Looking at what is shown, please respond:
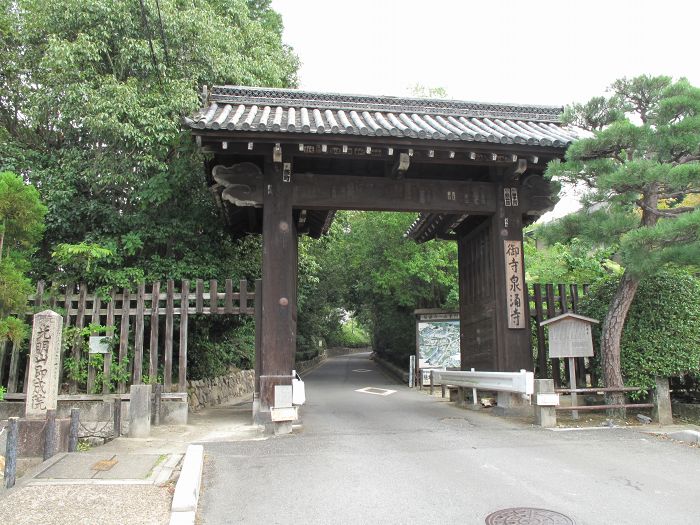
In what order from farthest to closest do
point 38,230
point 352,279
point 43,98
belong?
point 352,279, point 43,98, point 38,230

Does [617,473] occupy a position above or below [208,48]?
below

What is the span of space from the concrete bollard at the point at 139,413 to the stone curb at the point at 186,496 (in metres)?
3.29

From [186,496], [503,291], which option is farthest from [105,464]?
[503,291]

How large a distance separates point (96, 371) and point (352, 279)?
64.2ft

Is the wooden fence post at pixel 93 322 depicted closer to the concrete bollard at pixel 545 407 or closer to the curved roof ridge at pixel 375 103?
the curved roof ridge at pixel 375 103

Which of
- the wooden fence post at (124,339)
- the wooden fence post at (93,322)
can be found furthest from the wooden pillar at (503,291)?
the wooden fence post at (93,322)

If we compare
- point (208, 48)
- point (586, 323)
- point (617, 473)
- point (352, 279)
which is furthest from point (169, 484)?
point (352, 279)

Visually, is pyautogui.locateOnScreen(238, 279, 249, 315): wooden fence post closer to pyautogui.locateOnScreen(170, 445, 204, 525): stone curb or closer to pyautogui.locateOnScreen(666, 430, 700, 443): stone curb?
pyautogui.locateOnScreen(170, 445, 204, 525): stone curb

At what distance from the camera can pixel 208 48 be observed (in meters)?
12.9

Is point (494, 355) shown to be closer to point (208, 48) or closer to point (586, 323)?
point (586, 323)

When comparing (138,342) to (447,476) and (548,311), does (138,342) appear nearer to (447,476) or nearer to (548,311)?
(447,476)

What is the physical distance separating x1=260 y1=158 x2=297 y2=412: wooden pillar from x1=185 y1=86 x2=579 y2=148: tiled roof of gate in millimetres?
1261

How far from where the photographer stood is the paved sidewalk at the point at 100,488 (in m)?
4.65

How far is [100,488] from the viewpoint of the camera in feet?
17.6
